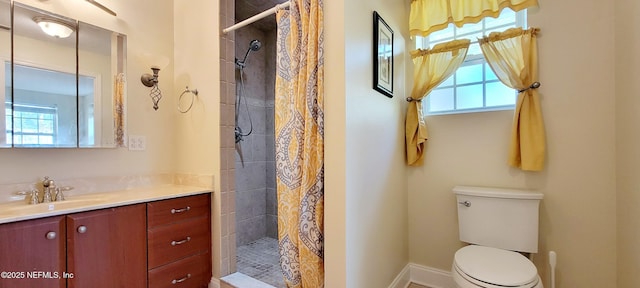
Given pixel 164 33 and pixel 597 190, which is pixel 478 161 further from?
pixel 164 33

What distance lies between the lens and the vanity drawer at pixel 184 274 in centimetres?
159

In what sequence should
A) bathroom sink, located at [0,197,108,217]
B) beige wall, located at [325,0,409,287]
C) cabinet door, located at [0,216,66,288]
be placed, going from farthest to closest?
1. beige wall, located at [325,0,409,287]
2. bathroom sink, located at [0,197,108,217]
3. cabinet door, located at [0,216,66,288]

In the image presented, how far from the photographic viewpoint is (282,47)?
1596 mm

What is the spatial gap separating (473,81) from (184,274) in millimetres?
2424

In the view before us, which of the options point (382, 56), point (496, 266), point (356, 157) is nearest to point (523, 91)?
point (382, 56)

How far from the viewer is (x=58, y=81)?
160 cm

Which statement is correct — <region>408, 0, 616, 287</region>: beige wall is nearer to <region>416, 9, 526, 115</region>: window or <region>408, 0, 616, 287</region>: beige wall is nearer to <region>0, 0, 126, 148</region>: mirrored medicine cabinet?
<region>416, 9, 526, 115</region>: window

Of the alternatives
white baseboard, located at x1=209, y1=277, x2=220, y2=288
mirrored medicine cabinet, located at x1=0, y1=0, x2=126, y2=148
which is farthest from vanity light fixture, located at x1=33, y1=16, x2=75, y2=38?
white baseboard, located at x1=209, y1=277, x2=220, y2=288

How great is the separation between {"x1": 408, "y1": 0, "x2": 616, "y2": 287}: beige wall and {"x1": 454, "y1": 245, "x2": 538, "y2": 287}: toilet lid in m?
0.48

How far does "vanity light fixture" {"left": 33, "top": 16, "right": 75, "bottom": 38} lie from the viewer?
5.12 ft

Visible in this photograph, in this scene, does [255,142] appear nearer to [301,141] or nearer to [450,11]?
[301,141]

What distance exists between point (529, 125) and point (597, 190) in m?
0.51

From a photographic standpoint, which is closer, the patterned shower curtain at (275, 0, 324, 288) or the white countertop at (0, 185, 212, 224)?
the white countertop at (0, 185, 212, 224)

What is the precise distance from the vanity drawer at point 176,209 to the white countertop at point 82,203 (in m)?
0.04
